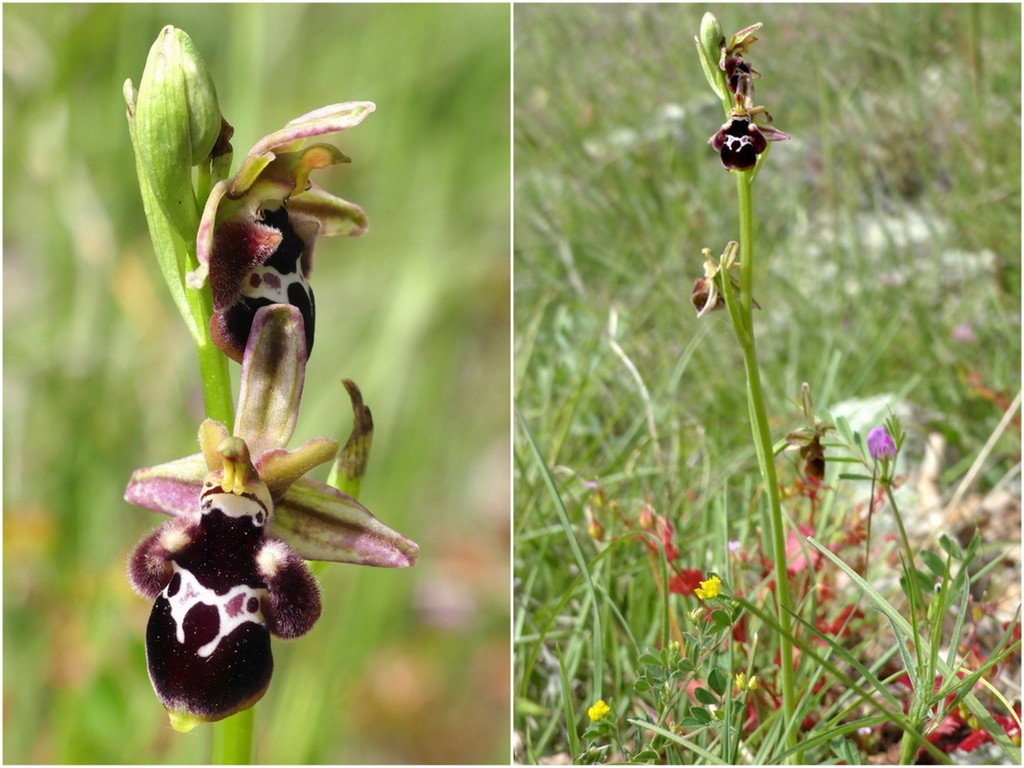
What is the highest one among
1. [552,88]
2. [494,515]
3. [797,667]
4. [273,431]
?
[552,88]

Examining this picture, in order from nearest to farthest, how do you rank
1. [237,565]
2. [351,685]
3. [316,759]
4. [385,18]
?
1. [237,565]
2. [316,759]
3. [351,685]
4. [385,18]

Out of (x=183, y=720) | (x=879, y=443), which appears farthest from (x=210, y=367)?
(x=879, y=443)

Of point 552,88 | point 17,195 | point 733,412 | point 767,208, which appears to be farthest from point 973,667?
point 17,195

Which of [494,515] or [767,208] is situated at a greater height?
[767,208]

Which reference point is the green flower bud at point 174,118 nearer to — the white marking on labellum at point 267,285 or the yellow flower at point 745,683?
the white marking on labellum at point 267,285

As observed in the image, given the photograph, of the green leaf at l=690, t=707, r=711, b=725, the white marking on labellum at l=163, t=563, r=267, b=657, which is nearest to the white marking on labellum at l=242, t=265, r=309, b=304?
the white marking on labellum at l=163, t=563, r=267, b=657

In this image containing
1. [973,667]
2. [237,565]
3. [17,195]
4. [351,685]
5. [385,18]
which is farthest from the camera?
[385,18]

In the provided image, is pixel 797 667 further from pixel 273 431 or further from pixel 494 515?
pixel 494 515
